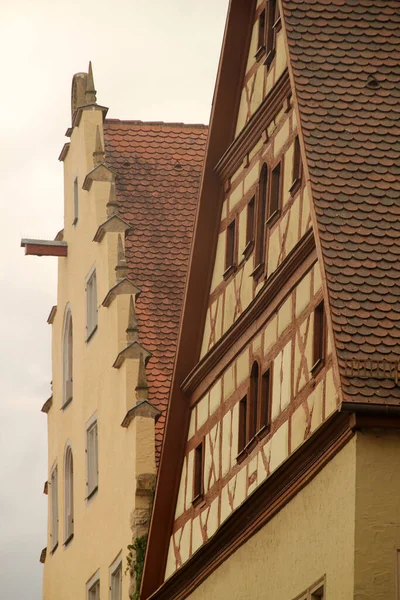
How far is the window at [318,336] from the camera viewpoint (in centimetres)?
2222

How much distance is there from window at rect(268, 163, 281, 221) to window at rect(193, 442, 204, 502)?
12.7 ft

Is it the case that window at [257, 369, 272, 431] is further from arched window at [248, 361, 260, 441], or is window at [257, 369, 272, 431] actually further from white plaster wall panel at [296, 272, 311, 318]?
white plaster wall panel at [296, 272, 311, 318]

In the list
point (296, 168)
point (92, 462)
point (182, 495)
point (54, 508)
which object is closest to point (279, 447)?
point (296, 168)

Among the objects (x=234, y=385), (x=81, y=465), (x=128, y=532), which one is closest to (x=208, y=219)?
(x=234, y=385)

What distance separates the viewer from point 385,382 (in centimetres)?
2062

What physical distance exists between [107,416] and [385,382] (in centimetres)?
1190

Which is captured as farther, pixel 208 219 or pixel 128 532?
pixel 128 532

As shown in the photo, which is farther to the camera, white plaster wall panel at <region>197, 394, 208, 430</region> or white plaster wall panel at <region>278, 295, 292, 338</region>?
white plaster wall panel at <region>197, 394, 208, 430</region>

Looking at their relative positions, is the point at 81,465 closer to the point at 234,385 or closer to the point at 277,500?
the point at 234,385

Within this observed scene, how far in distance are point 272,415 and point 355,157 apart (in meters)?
3.23

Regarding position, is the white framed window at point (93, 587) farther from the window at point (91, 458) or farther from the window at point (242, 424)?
the window at point (242, 424)

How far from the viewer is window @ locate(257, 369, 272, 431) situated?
961 inches

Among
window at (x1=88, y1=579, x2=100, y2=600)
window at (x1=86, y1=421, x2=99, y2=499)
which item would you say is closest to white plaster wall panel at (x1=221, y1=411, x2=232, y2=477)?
window at (x1=88, y1=579, x2=100, y2=600)

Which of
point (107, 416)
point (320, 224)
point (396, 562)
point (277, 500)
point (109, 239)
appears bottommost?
point (396, 562)
